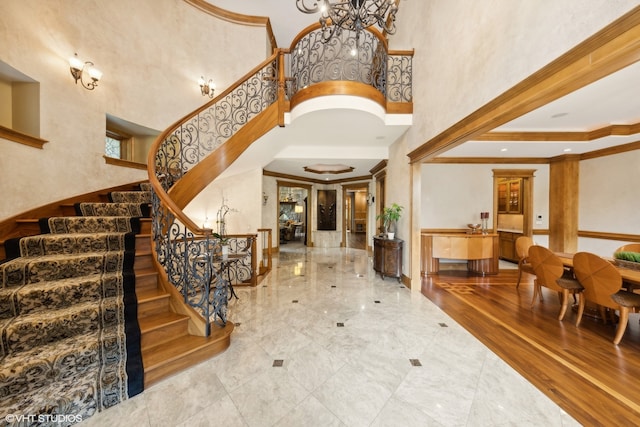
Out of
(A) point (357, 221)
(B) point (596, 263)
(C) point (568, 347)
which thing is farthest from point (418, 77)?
(A) point (357, 221)

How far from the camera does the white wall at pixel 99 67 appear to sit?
8.86 ft

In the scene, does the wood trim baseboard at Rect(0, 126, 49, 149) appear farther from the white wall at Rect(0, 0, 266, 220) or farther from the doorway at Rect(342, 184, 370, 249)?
the doorway at Rect(342, 184, 370, 249)

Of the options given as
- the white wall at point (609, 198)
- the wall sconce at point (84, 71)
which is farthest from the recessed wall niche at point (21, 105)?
the white wall at point (609, 198)

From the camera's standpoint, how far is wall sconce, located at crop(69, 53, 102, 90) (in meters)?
3.26

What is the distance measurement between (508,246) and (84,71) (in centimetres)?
1014

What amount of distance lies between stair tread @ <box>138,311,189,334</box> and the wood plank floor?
10.8ft

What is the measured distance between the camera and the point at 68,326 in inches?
69.0

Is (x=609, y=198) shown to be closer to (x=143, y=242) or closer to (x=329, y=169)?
(x=329, y=169)

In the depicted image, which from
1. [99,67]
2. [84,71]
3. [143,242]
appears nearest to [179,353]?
[143,242]

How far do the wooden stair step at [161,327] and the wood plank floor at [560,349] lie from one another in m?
3.26

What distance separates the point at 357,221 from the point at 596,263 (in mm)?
10772

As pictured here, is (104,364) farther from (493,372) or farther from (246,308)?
(493,372)

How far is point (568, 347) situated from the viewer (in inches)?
92.8

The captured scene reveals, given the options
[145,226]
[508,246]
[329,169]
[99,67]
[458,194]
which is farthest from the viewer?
[329,169]
